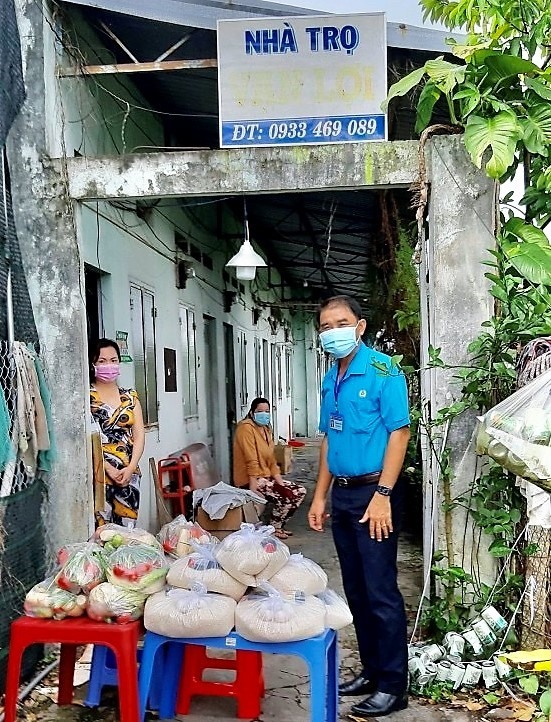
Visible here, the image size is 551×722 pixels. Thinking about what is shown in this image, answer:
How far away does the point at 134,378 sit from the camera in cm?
613

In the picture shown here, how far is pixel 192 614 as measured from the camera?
2.92 meters

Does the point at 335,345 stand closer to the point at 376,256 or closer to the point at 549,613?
the point at 549,613

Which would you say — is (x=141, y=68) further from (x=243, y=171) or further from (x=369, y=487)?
(x=369, y=487)

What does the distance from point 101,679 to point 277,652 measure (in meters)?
1.04

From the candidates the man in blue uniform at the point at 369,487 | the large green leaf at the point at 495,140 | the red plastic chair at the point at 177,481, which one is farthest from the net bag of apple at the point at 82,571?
the red plastic chair at the point at 177,481

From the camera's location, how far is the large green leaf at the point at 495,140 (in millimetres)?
3703

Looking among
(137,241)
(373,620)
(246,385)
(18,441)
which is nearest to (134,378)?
(137,241)

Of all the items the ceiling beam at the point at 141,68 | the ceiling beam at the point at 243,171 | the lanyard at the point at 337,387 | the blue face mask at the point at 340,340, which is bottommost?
the lanyard at the point at 337,387

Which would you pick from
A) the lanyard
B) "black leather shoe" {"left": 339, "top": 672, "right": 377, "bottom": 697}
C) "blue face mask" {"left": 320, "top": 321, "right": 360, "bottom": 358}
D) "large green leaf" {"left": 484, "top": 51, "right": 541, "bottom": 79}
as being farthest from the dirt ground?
"large green leaf" {"left": 484, "top": 51, "right": 541, "bottom": 79}

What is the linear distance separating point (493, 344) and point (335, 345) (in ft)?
3.10

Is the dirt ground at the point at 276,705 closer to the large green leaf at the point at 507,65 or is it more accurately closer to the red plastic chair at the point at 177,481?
the red plastic chair at the point at 177,481

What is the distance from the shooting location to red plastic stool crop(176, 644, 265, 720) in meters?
3.39

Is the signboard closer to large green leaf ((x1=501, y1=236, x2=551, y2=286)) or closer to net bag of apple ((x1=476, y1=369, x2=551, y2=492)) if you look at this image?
large green leaf ((x1=501, y1=236, x2=551, y2=286))

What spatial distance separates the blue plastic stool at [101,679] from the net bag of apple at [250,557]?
747 millimetres
